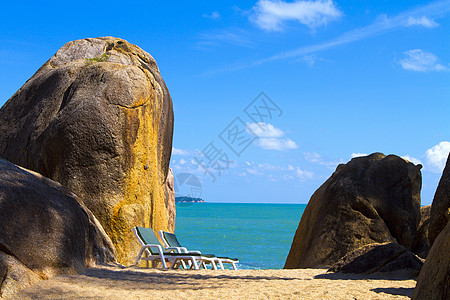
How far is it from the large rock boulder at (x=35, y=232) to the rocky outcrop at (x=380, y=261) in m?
4.98

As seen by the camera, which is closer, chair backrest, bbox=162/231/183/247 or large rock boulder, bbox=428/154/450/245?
large rock boulder, bbox=428/154/450/245

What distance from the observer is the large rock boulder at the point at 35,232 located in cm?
692

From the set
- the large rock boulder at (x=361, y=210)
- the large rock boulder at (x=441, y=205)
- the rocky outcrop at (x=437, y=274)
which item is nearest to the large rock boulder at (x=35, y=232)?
the rocky outcrop at (x=437, y=274)

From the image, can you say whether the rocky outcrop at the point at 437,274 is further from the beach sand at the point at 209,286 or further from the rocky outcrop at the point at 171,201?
the rocky outcrop at the point at 171,201

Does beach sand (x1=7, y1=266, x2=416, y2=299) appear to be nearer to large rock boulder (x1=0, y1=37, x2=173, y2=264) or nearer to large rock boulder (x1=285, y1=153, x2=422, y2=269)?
large rock boulder (x1=0, y1=37, x2=173, y2=264)

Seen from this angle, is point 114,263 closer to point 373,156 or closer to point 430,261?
point 430,261

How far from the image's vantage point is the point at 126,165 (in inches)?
496

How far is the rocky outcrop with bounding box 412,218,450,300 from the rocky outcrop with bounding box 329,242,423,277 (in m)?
4.71

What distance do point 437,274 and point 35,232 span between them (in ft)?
18.9

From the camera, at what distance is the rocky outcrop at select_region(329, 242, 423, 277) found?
9.10m

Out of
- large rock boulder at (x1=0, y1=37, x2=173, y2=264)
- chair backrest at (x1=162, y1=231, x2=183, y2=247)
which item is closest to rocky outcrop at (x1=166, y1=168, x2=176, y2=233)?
large rock boulder at (x1=0, y1=37, x2=173, y2=264)

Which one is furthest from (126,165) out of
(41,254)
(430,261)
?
(430,261)

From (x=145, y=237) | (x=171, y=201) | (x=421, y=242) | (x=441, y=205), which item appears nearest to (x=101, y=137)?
(x=145, y=237)

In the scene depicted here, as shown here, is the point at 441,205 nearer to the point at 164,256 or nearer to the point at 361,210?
the point at 361,210
